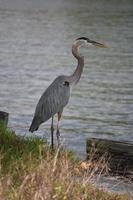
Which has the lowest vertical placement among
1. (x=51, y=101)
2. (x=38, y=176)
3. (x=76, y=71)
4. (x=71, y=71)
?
(x=38, y=176)

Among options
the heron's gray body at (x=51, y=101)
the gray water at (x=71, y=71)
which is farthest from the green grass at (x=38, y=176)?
the heron's gray body at (x=51, y=101)

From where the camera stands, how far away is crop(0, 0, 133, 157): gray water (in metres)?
19.6

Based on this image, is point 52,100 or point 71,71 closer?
point 52,100

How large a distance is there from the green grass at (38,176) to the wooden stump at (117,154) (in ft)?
2.91

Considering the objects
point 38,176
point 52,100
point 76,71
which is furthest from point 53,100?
point 38,176

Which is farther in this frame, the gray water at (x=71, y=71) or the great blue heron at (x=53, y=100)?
the gray water at (x=71, y=71)

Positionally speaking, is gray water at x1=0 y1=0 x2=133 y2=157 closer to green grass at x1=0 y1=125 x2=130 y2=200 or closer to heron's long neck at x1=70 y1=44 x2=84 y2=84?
green grass at x1=0 y1=125 x2=130 y2=200

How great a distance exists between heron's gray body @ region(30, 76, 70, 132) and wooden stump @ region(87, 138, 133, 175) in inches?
44.9

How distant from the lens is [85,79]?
1170 inches

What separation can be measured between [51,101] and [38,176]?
6.06 metres

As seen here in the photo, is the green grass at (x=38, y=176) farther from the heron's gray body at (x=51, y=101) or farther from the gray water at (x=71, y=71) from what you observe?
the heron's gray body at (x=51, y=101)

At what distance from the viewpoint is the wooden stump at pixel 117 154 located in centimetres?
1240

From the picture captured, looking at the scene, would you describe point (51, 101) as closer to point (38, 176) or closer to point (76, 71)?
point (76, 71)

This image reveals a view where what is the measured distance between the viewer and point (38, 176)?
7.65 meters
